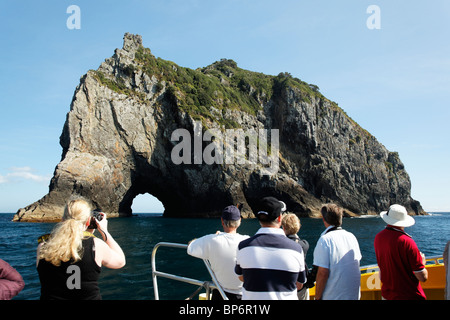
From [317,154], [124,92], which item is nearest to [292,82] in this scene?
[317,154]

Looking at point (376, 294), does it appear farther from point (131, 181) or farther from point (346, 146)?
point (346, 146)

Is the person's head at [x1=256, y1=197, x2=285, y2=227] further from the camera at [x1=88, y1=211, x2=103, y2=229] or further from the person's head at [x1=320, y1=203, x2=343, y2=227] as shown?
the camera at [x1=88, y1=211, x2=103, y2=229]

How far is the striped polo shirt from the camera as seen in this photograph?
2.51 metres

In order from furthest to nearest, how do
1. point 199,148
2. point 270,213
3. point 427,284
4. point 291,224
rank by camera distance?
point 199,148 → point 427,284 → point 291,224 → point 270,213

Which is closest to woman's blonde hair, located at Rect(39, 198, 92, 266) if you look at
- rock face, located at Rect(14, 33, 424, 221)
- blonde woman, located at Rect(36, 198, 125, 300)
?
blonde woman, located at Rect(36, 198, 125, 300)

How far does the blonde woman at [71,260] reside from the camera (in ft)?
8.19

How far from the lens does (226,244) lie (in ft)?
10.3

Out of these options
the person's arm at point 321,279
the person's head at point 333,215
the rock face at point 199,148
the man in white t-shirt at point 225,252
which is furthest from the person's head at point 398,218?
the rock face at point 199,148

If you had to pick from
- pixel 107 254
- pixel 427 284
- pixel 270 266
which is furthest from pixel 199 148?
pixel 270 266

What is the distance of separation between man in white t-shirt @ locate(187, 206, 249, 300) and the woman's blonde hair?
1148 mm

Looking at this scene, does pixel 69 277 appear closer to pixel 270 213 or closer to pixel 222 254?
pixel 222 254

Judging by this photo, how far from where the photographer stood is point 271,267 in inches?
98.7

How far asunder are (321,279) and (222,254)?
1169 millimetres
